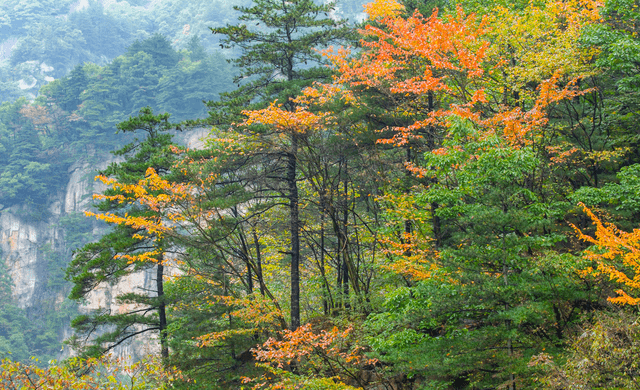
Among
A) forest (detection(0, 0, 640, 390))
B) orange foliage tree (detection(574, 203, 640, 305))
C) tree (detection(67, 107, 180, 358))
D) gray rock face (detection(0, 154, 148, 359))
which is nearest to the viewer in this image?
orange foliage tree (detection(574, 203, 640, 305))

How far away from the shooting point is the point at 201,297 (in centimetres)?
1270

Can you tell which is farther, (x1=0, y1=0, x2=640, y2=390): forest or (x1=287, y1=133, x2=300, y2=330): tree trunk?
(x1=287, y1=133, x2=300, y2=330): tree trunk

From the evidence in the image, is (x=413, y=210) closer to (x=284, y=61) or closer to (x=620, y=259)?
(x=620, y=259)

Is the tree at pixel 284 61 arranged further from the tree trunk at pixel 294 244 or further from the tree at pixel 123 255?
the tree at pixel 123 255

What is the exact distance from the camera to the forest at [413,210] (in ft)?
19.0

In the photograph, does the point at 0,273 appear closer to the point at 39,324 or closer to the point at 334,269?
the point at 39,324

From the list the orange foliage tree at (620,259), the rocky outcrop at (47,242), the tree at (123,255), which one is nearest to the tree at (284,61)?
the tree at (123,255)

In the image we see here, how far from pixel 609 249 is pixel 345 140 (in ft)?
24.0

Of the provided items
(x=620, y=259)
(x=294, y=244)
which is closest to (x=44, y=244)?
(x=294, y=244)

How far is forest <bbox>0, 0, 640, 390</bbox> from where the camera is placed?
5.78m

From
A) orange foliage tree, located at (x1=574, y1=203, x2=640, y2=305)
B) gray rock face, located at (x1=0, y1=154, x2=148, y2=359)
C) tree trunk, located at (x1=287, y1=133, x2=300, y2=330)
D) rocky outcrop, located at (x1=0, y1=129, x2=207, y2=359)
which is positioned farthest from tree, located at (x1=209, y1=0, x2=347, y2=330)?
gray rock face, located at (x1=0, y1=154, x2=148, y2=359)

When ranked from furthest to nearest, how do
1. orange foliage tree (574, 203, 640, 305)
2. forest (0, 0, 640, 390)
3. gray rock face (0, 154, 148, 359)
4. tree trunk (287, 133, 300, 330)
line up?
gray rock face (0, 154, 148, 359), tree trunk (287, 133, 300, 330), forest (0, 0, 640, 390), orange foliage tree (574, 203, 640, 305)

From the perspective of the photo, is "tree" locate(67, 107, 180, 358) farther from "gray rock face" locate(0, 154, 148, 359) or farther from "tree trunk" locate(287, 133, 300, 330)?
"gray rock face" locate(0, 154, 148, 359)

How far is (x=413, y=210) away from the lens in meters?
9.66
